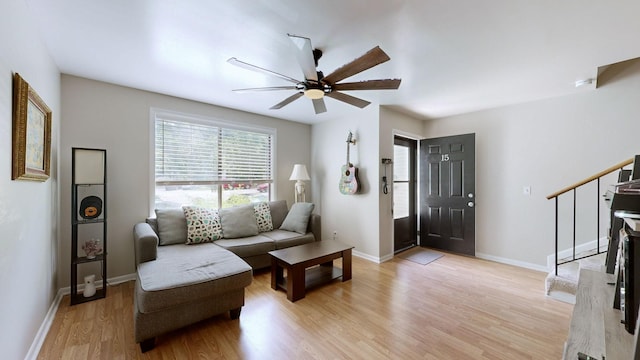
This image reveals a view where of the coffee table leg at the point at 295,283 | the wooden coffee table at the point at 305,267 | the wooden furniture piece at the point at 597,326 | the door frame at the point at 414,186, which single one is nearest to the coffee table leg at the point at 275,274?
the wooden coffee table at the point at 305,267

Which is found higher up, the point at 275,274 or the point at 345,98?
the point at 345,98

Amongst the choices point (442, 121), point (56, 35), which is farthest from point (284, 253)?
point (442, 121)

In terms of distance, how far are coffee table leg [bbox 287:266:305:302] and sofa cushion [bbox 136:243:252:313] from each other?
477 mm

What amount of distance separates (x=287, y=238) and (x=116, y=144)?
2.41 metres

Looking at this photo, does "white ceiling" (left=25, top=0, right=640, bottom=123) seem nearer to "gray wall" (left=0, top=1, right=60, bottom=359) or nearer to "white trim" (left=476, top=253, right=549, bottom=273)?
"gray wall" (left=0, top=1, right=60, bottom=359)

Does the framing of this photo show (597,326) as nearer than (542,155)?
Yes

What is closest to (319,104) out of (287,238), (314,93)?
(314,93)

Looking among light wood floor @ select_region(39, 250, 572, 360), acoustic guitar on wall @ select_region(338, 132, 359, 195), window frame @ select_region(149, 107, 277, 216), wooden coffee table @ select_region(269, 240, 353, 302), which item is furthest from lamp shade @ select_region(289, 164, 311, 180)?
light wood floor @ select_region(39, 250, 572, 360)

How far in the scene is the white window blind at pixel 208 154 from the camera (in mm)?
3369

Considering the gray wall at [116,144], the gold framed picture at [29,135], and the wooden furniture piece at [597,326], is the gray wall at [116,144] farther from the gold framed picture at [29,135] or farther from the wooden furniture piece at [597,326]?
the wooden furniture piece at [597,326]

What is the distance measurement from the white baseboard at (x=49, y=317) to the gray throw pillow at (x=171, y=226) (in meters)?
0.64

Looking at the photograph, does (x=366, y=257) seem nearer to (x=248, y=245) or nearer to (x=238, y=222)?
(x=248, y=245)

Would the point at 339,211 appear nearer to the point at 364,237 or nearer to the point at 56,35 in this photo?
the point at 364,237

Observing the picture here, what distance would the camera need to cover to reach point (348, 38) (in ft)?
6.40
